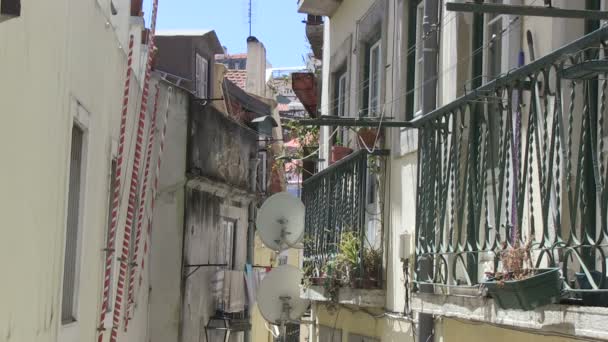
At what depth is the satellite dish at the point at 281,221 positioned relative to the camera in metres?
16.2

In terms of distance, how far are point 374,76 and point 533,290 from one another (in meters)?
7.32

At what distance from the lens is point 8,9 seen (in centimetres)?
519

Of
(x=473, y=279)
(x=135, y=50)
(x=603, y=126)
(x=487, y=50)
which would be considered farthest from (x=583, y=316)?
(x=135, y=50)

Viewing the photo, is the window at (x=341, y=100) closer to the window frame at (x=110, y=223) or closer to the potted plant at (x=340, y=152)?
the potted plant at (x=340, y=152)

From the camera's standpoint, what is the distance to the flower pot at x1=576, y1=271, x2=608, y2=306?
5.81m

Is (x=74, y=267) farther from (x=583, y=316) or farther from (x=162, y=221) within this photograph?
(x=162, y=221)

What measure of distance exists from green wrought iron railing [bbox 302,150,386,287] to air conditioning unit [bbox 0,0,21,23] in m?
6.79

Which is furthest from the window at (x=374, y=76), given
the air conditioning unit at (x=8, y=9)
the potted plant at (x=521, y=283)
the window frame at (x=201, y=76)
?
the window frame at (x=201, y=76)

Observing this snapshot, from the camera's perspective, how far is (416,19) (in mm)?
11172

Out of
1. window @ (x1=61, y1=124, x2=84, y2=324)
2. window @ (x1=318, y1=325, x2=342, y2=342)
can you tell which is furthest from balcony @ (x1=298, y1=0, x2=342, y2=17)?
window @ (x1=61, y1=124, x2=84, y2=324)

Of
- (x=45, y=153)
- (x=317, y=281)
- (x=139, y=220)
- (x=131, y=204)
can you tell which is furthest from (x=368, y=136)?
(x=45, y=153)

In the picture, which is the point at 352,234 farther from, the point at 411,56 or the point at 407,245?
the point at 411,56

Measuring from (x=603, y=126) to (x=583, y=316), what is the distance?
4.03ft

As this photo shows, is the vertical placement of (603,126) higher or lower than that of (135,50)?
lower
